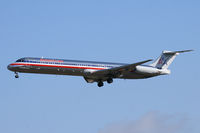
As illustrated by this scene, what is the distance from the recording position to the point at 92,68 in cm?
5406

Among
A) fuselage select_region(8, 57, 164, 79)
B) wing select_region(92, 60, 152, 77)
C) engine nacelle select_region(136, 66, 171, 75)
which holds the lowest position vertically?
engine nacelle select_region(136, 66, 171, 75)

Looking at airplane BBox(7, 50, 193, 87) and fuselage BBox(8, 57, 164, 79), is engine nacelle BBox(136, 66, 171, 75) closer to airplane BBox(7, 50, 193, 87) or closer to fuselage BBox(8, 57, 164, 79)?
airplane BBox(7, 50, 193, 87)

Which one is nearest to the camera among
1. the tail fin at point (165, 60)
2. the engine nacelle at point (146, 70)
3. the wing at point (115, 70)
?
the wing at point (115, 70)

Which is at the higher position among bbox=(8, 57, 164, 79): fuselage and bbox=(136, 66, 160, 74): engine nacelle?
bbox=(8, 57, 164, 79): fuselage

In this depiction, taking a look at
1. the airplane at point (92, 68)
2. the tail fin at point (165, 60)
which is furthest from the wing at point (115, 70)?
the tail fin at point (165, 60)

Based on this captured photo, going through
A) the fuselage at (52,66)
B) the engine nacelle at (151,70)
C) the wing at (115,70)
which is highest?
the fuselage at (52,66)

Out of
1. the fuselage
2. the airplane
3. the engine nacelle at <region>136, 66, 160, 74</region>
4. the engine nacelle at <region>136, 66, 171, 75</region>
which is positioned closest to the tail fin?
the airplane

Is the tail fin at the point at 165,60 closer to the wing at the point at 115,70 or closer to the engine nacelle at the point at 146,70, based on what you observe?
the engine nacelle at the point at 146,70

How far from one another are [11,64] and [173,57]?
22588 millimetres

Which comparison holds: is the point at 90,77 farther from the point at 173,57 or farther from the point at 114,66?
the point at 173,57

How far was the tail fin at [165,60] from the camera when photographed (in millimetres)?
59312

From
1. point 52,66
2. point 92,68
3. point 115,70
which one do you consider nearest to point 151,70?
point 115,70

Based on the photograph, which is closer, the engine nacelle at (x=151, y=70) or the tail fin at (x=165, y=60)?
the engine nacelle at (x=151, y=70)

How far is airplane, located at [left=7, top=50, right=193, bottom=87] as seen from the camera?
2057 inches
